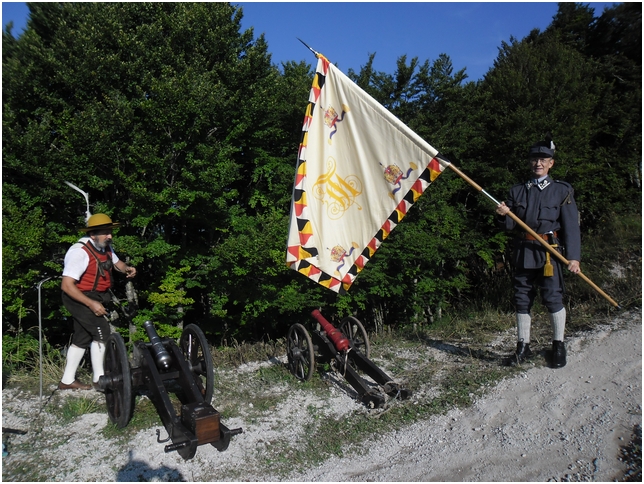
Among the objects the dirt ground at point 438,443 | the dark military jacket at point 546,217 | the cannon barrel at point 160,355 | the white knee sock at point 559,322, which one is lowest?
the dirt ground at point 438,443

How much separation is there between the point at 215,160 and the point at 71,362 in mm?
5022

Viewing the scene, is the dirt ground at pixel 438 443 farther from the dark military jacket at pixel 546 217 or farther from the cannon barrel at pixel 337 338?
the dark military jacket at pixel 546 217

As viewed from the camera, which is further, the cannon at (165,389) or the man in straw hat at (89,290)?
the man in straw hat at (89,290)

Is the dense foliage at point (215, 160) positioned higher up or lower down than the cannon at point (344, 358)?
higher up

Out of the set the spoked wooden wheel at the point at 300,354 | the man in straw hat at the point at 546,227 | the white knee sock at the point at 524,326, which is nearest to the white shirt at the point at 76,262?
the spoked wooden wheel at the point at 300,354

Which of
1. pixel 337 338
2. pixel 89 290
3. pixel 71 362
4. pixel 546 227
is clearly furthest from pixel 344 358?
pixel 71 362

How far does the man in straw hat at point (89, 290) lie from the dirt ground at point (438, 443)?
55 centimetres

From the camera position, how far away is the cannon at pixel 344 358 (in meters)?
4.97

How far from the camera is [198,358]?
17.0 ft

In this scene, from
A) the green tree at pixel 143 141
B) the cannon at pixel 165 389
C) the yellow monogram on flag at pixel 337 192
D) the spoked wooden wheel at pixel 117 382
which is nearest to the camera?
the cannon at pixel 165 389

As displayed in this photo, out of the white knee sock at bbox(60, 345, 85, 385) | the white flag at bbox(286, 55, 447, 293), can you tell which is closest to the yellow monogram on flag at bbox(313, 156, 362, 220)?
the white flag at bbox(286, 55, 447, 293)

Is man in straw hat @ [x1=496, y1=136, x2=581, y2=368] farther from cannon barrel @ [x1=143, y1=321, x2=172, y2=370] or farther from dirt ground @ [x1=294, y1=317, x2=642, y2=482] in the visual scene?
cannon barrel @ [x1=143, y1=321, x2=172, y2=370]

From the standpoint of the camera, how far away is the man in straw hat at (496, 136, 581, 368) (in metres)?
5.09

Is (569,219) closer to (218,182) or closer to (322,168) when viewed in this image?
(322,168)
